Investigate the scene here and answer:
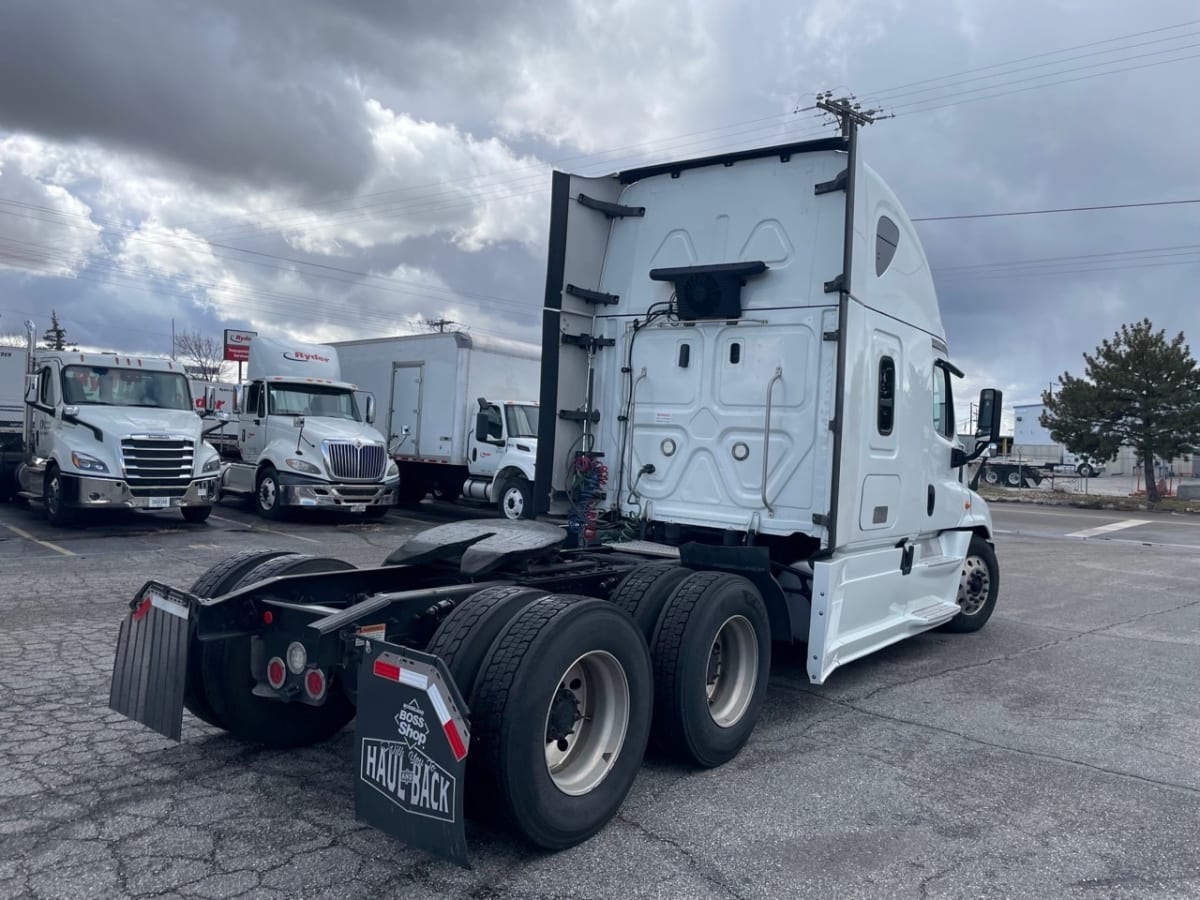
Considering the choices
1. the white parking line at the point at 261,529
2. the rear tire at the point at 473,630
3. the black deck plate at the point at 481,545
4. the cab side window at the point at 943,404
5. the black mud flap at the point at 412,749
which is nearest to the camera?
the black mud flap at the point at 412,749

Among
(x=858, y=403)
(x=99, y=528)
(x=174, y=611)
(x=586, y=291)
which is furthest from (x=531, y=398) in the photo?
(x=174, y=611)

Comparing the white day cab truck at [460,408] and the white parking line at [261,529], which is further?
the white day cab truck at [460,408]

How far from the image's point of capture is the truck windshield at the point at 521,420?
1636 centimetres

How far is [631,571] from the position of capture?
4922mm

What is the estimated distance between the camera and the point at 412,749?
3.11 meters

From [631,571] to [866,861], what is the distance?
190 cm

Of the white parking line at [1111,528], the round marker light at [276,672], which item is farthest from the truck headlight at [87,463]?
the white parking line at [1111,528]

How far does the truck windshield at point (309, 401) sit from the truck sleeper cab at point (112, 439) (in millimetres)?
1737

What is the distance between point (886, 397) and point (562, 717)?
3.41 meters

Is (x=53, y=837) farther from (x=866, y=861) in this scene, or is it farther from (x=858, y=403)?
(x=858, y=403)

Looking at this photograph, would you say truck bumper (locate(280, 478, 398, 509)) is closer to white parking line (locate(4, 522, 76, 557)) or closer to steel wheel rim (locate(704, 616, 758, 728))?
white parking line (locate(4, 522, 76, 557))

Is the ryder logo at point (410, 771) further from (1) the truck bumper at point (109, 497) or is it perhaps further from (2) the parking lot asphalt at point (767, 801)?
(1) the truck bumper at point (109, 497)

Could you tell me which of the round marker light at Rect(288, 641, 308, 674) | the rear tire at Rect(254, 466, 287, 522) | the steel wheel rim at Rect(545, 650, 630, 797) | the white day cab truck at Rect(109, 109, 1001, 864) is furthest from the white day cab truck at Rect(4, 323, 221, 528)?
the steel wheel rim at Rect(545, 650, 630, 797)

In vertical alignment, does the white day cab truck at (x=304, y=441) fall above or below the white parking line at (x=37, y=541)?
above
